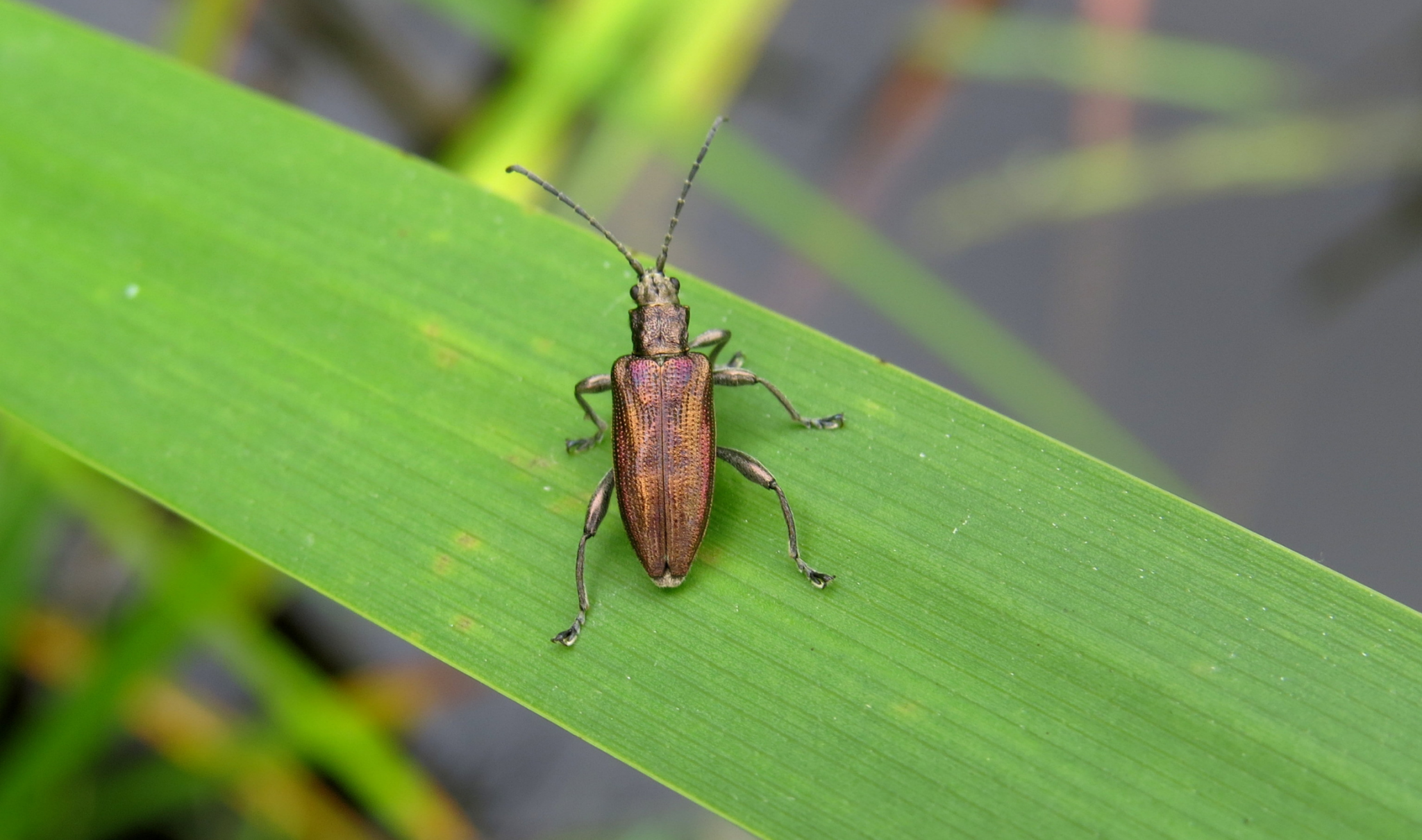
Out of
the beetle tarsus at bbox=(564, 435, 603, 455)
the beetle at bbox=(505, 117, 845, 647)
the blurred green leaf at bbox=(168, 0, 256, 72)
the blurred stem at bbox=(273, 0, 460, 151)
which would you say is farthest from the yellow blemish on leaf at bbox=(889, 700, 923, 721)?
the blurred stem at bbox=(273, 0, 460, 151)

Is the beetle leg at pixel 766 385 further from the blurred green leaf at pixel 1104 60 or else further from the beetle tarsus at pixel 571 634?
the blurred green leaf at pixel 1104 60

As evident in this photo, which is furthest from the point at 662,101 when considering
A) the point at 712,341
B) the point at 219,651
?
the point at 219,651

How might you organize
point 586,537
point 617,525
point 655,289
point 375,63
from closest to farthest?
point 586,537, point 617,525, point 655,289, point 375,63

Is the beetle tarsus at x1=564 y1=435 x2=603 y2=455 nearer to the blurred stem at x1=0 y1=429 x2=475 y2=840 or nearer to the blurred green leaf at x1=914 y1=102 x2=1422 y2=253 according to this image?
the blurred stem at x1=0 y1=429 x2=475 y2=840

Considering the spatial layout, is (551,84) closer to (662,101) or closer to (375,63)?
(662,101)

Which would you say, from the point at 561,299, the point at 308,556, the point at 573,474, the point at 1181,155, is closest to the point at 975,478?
the point at 573,474

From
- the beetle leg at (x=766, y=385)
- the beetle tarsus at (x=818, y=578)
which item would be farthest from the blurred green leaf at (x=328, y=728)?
the beetle tarsus at (x=818, y=578)

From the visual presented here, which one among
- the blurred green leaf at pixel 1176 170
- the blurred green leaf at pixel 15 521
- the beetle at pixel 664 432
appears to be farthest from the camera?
the blurred green leaf at pixel 1176 170
